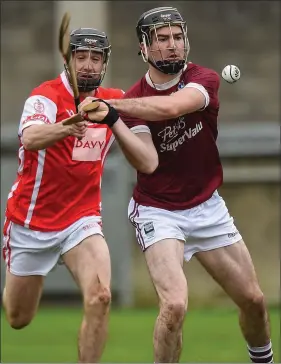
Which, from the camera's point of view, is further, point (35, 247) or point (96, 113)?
point (35, 247)

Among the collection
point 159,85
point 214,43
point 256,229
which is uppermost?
point 159,85

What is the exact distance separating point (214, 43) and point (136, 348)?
6.38 metres

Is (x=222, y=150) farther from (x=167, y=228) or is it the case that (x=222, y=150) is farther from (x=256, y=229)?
(x=167, y=228)

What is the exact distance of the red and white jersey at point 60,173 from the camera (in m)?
8.77

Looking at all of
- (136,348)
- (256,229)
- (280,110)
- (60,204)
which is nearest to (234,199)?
(256,229)

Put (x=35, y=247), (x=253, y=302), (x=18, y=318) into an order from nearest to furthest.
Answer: (x=253, y=302)
(x=35, y=247)
(x=18, y=318)

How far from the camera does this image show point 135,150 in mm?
7984

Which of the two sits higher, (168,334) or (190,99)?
(190,99)

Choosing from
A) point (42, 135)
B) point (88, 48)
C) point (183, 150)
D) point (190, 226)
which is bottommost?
point (190, 226)

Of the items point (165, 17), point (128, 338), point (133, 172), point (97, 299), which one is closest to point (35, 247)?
point (97, 299)

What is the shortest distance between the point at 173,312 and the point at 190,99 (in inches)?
49.1

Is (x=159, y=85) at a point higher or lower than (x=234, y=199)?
higher

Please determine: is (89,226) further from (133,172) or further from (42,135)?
(133,172)

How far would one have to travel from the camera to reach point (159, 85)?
8.59 m
